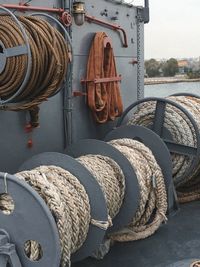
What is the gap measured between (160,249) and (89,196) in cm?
99

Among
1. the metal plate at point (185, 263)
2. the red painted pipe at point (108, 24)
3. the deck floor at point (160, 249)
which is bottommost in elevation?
the deck floor at point (160, 249)

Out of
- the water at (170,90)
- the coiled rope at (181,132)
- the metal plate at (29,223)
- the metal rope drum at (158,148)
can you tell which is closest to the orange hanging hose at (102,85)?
the coiled rope at (181,132)

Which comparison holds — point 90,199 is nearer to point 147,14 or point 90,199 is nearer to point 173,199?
point 173,199

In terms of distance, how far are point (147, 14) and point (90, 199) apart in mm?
3232

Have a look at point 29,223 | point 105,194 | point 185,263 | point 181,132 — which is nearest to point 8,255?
point 29,223

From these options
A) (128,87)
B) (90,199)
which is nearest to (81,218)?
(90,199)

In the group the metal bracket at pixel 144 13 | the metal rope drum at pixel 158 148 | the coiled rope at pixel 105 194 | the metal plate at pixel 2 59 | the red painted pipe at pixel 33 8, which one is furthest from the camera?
the metal bracket at pixel 144 13

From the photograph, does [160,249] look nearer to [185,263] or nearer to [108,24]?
[185,263]

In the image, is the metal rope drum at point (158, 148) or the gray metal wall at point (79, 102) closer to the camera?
the gray metal wall at point (79, 102)

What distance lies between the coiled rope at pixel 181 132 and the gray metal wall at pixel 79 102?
53cm

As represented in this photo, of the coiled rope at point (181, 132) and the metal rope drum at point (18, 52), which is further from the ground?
the metal rope drum at point (18, 52)

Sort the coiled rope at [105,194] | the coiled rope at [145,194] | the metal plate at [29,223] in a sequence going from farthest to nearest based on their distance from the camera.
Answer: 1. the coiled rope at [145,194]
2. the coiled rope at [105,194]
3. the metal plate at [29,223]

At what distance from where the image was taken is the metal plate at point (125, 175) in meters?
3.27

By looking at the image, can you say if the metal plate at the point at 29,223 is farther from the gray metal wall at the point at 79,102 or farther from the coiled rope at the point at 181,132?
the coiled rope at the point at 181,132
